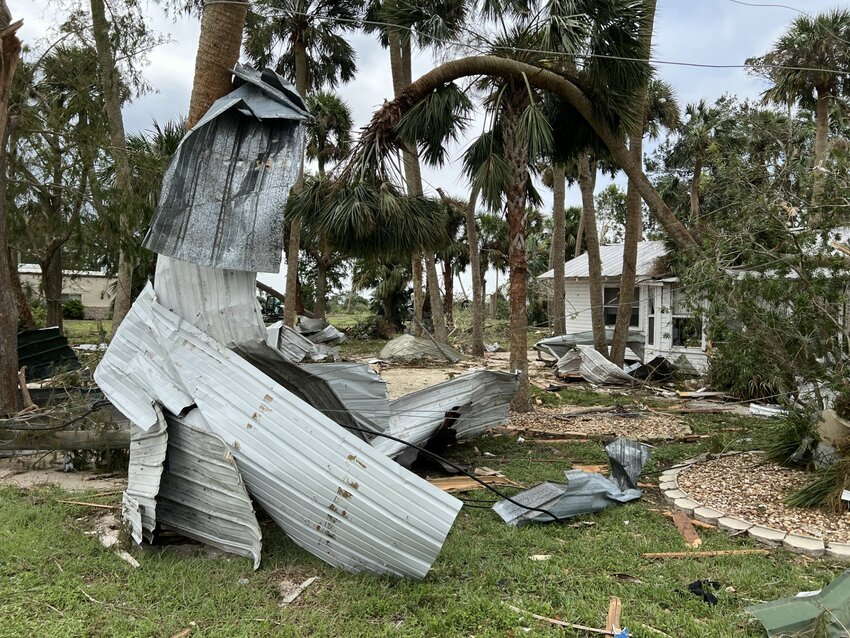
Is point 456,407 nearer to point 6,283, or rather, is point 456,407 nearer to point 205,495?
point 205,495

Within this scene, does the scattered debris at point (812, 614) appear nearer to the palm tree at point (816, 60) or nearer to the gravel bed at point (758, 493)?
the gravel bed at point (758, 493)

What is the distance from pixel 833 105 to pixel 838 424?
16.5 m

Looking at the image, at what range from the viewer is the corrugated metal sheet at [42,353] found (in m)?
12.1

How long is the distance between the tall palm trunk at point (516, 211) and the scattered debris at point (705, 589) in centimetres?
511

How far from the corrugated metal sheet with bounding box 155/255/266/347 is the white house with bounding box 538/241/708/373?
322 inches

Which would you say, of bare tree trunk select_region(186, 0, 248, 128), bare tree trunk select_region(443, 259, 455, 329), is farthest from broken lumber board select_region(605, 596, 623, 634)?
bare tree trunk select_region(443, 259, 455, 329)

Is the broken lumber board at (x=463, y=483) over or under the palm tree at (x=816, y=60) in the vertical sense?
under

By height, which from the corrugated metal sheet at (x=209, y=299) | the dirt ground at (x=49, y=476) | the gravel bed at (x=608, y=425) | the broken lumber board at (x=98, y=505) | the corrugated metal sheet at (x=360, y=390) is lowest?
the gravel bed at (x=608, y=425)

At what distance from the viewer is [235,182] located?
4668 mm

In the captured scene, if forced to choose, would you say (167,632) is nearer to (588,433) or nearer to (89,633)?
(89,633)

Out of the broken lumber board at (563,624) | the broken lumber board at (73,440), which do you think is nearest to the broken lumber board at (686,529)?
the broken lumber board at (563,624)

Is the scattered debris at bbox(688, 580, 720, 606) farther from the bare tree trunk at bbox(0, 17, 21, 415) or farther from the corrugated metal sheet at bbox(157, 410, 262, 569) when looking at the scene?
the bare tree trunk at bbox(0, 17, 21, 415)

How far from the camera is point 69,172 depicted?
1164 centimetres

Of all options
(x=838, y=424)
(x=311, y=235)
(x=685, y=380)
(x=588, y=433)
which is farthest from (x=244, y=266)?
(x=685, y=380)
